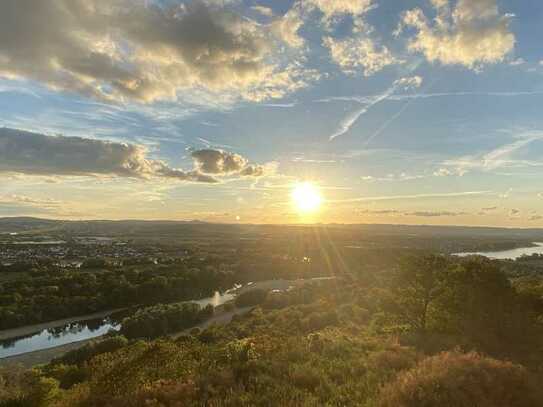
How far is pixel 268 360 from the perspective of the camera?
1160cm

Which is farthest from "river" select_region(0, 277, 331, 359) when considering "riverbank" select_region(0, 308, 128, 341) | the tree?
the tree

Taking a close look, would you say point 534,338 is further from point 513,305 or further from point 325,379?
point 325,379

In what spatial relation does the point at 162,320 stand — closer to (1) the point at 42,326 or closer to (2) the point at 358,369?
(1) the point at 42,326

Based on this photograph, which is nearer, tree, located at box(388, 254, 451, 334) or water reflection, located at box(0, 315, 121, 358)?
tree, located at box(388, 254, 451, 334)

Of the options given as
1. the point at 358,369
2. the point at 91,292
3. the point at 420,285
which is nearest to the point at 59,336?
the point at 91,292

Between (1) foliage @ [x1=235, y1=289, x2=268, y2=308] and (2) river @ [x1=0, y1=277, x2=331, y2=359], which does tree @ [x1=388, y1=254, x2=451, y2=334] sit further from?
(1) foliage @ [x1=235, y1=289, x2=268, y2=308]

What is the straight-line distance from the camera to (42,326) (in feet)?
182

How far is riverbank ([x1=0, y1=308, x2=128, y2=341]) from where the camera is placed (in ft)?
167

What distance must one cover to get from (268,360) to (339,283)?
71.5 metres

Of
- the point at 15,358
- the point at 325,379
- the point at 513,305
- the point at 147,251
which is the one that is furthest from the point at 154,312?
the point at 147,251

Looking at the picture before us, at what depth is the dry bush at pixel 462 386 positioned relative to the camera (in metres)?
8.42

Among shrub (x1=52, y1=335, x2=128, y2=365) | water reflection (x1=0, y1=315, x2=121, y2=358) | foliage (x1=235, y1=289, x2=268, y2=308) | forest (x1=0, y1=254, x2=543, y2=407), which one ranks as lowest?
water reflection (x1=0, y1=315, x2=121, y2=358)

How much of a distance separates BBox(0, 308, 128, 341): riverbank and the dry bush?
183ft

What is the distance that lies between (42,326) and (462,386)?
60694 mm
